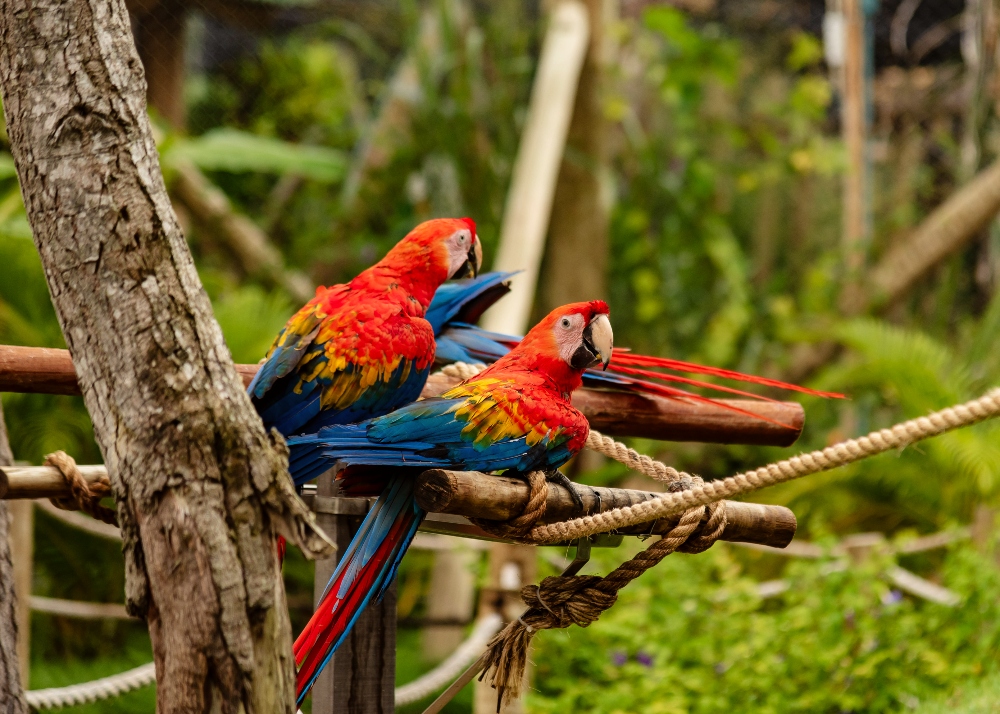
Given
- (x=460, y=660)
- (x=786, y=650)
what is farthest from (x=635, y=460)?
(x=786, y=650)

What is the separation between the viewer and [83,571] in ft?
6.61

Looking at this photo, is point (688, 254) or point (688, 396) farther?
point (688, 254)

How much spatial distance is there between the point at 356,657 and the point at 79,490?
0.94 ft

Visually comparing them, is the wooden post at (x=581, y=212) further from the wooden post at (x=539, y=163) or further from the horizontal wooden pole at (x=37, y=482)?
the horizontal wooden pole at (x=37, y=482)

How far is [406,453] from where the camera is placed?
0.66 m

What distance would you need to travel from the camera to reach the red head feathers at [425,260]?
33.1 inches

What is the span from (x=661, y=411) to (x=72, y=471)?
0.64 metres

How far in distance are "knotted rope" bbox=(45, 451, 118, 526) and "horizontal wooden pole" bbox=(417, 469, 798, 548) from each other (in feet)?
0.89

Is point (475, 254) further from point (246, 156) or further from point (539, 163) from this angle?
point (246, 156)

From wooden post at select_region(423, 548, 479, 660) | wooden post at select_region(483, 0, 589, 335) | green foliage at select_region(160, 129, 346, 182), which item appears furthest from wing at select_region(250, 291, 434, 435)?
green foliage at select_region(160, 129, 346, 182)

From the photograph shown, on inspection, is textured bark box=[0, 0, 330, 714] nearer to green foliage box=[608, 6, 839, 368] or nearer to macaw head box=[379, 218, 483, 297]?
macaw head box=[379, 218, 483, 297]

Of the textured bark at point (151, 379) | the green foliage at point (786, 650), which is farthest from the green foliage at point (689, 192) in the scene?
the textured bark at point (151, 379)

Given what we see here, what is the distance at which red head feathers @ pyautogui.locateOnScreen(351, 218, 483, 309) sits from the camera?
2.76ft

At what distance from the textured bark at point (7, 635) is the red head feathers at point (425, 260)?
386 mm
